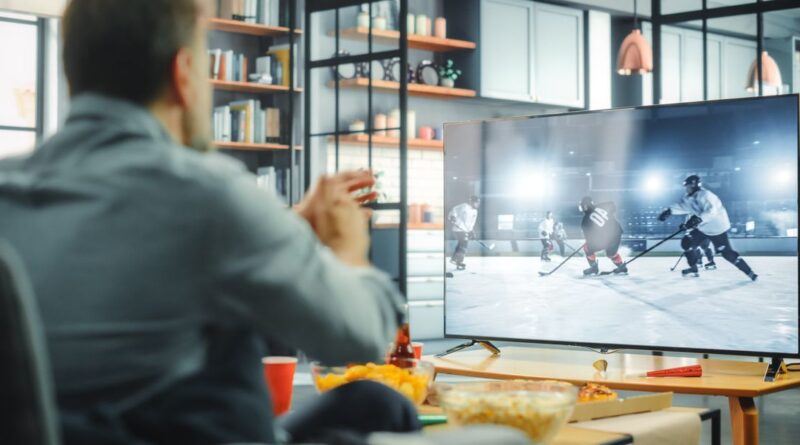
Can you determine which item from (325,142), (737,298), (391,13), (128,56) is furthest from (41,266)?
(391,13)

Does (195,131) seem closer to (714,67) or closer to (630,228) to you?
(630,228)

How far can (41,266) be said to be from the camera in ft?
2.46

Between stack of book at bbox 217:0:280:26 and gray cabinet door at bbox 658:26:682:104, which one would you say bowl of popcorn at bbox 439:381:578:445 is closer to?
stack of book at bbox 217:0:280:26

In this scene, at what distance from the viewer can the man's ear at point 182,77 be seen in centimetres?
86

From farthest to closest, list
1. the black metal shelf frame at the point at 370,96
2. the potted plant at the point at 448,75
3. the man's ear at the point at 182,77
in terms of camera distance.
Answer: the potted plant at the point at 448,75, the black metal shelf frame at the point at 370,96, the man's ear at the point at 182,77

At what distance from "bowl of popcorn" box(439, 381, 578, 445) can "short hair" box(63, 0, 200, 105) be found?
2.13 feet

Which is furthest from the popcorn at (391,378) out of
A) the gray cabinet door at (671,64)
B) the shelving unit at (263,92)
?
the gray cabinet door at (671,64)

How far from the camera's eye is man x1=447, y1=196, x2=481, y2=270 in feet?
10.4

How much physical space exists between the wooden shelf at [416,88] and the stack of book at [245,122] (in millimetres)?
538

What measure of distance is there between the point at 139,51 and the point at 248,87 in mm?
6377

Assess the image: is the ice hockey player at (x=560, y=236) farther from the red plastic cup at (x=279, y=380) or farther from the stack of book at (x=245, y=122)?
the stack of book at (x=245, y=122)

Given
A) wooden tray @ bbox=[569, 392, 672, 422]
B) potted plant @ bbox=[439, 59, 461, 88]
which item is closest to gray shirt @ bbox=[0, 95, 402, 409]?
wooden tray @ bbox=[569, 392, 672, 422]

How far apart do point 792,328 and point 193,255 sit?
7.39ft

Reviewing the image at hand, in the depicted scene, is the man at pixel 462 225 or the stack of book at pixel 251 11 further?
the stack of book at pixel 251 11
